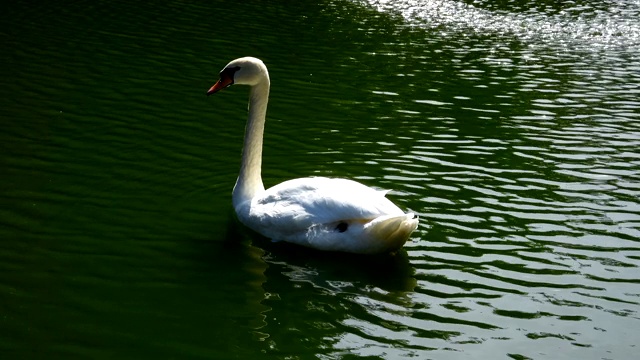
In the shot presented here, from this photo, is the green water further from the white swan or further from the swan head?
the swan head

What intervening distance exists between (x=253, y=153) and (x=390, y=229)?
1931 mm

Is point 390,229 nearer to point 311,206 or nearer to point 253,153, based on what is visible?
point 311,206

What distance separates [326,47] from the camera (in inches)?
686

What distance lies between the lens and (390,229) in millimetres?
7051

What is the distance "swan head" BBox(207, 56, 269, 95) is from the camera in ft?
27.5

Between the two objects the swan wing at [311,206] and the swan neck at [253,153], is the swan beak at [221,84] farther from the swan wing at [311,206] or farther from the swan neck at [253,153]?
the swan wing at [311,206]

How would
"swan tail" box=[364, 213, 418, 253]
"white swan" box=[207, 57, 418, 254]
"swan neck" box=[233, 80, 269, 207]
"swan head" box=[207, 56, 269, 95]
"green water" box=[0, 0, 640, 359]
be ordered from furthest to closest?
"swan head" box=[207, 56, 269, 95] → "swan neck" box=[233, 80, 269, 207] → "white swan" box=[207, 57, 418, 254] → "swan tail" box=[364, 213, 418, 253] → "green water" box=[0, 0, 640, 359]

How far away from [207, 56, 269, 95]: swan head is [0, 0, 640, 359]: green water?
1.15 m

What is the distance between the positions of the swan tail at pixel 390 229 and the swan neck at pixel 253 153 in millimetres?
1469

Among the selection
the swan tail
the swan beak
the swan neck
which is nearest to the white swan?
the swan tail

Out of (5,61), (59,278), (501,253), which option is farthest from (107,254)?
(5,61)

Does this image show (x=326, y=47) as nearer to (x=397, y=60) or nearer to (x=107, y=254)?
(x=397, y=60)

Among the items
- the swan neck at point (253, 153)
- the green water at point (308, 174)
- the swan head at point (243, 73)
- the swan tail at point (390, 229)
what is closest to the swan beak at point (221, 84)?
the swan head at point (243, 73)

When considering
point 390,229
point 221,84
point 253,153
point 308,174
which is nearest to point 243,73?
point 221,84
